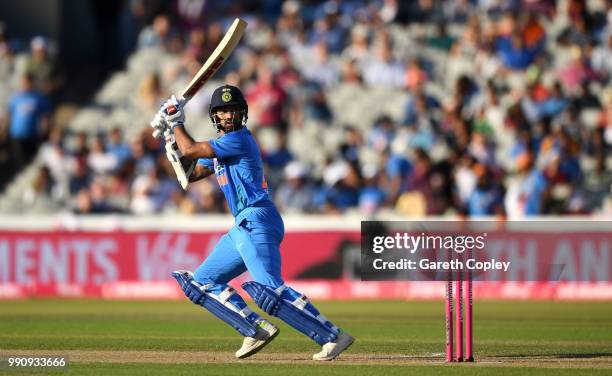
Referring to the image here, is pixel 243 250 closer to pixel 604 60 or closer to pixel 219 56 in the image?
pixel 219 56

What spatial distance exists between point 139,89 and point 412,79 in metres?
4.85

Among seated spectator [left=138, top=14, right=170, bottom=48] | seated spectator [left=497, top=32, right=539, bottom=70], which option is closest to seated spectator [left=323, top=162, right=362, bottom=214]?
seated spectator [left=497, top=32, right=539, bottom=70]

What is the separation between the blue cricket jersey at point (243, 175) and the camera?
30.0ft

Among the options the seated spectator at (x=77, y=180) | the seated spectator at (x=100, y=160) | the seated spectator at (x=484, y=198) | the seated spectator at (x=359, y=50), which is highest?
the seated spectator at (x=359, y=50)

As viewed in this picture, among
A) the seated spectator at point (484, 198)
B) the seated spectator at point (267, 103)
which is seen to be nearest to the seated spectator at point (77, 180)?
the seated spectator at point (267, 103)

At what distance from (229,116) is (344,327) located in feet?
13.3

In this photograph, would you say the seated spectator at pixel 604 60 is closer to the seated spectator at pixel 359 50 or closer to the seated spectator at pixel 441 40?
the seated spectator at pixel 441 40

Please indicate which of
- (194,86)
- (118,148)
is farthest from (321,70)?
(194,86)

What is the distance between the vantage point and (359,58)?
20797 mm

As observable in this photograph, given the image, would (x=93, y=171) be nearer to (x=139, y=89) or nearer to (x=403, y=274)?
(x=139, y=89)

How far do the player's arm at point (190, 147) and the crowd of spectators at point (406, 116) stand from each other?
8.48 metres

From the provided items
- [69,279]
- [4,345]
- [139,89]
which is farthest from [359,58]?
[4,345]

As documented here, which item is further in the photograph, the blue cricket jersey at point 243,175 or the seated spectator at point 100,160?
the seated spectator at point 100,160

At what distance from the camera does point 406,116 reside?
63.4ft
